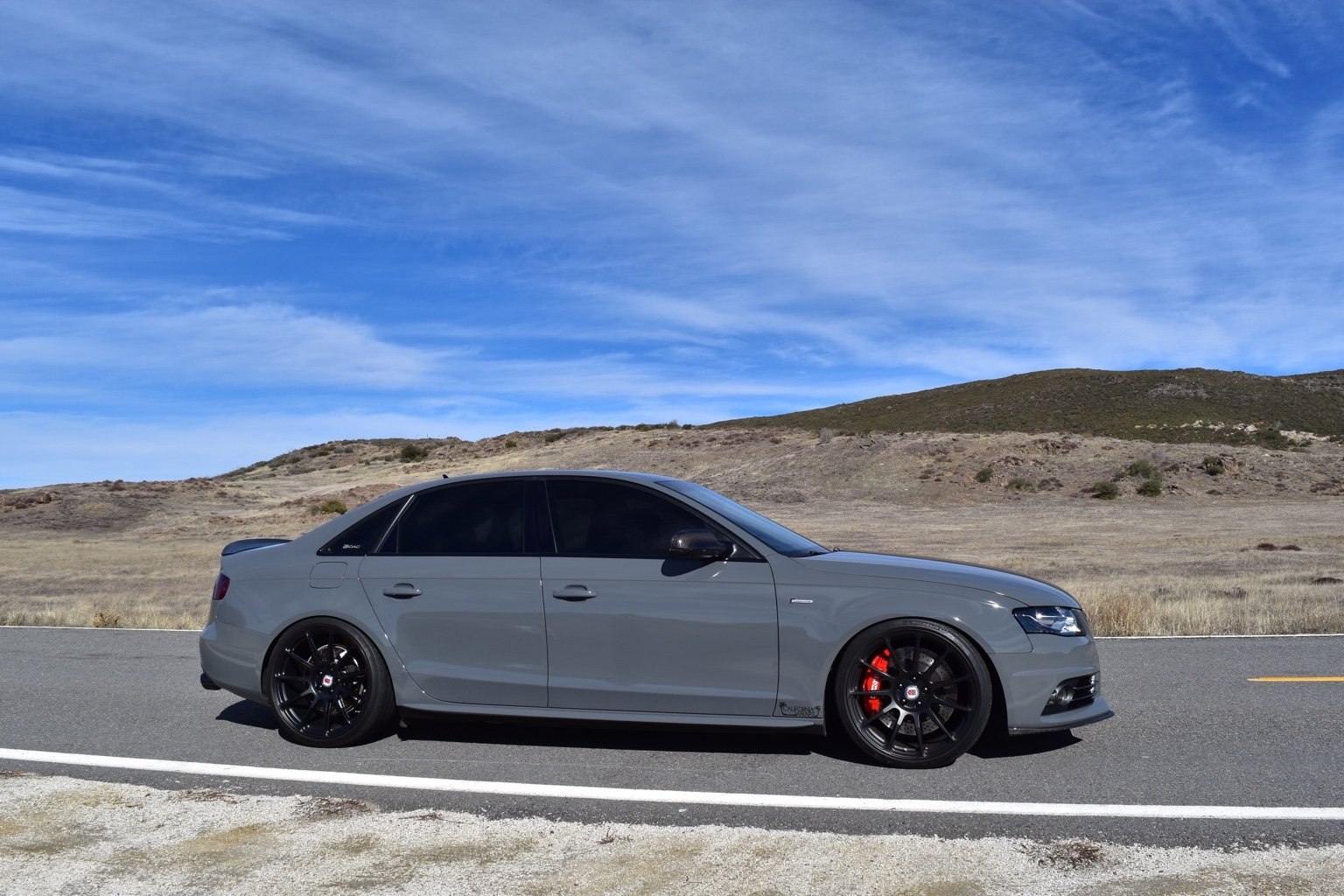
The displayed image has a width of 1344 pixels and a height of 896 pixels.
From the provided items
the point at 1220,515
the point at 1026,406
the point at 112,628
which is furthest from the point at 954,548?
the point at 1026,406

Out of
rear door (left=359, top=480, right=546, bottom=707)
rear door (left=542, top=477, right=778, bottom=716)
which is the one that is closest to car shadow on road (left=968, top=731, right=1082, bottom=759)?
rear door (left=542, top=477, right=778, bottom=716)

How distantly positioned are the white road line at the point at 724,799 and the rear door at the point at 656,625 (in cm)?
65

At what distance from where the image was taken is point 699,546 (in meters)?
6.16

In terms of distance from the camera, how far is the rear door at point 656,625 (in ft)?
19.9

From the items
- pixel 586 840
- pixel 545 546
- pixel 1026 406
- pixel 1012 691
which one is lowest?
pixel 586 840

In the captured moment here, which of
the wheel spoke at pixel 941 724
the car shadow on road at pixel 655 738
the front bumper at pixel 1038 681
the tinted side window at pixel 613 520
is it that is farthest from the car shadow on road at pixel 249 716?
the front bumper at pixel 1038 681

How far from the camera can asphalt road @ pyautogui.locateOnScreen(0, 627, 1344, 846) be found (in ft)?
16.8

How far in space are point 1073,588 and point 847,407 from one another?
3387 inches

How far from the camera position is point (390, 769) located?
611cm

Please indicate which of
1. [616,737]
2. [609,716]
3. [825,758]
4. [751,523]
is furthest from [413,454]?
[825,758]

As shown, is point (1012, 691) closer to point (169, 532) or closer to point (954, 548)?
point (954, 548)

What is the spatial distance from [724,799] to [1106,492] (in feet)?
139

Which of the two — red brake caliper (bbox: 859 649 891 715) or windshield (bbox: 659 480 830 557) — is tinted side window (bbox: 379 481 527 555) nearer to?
windshield (bbox: 659 480 830 557)

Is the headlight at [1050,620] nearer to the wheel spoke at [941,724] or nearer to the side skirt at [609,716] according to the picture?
the wheel spoke at [941,724]
